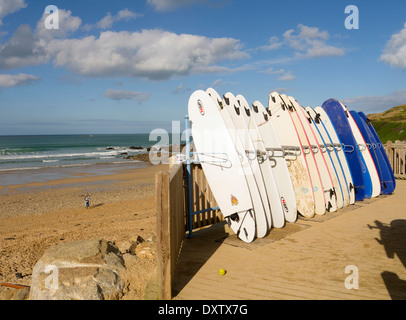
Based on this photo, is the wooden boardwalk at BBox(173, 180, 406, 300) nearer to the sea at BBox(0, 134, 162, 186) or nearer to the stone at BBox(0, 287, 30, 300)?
the stone at BBox(0, 287, 30, 300)

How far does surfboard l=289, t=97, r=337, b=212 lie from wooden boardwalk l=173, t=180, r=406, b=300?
0.63 m

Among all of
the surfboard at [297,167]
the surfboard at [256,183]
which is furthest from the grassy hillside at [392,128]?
the surfboard at [256,183]

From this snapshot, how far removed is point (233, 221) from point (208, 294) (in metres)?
1.89

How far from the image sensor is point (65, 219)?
10266mm

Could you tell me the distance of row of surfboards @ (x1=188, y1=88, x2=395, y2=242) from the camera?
494cm

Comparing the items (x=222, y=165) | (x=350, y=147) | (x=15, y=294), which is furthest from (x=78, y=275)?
(x=350, y=147)

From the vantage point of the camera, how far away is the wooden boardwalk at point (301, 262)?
331 cm

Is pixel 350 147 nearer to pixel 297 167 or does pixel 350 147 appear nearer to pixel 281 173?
pixel 297 167

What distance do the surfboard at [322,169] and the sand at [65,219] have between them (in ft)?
12.4

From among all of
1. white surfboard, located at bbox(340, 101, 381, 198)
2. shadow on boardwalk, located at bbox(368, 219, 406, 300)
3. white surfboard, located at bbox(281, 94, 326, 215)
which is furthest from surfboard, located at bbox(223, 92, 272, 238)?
white surfboard, located at bbox(340, 101, 381, 198)

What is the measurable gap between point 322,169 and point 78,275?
210 inches

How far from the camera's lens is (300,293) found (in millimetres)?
3275

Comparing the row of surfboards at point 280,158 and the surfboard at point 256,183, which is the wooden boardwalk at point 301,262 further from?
the row of surfboards at point 280,158
